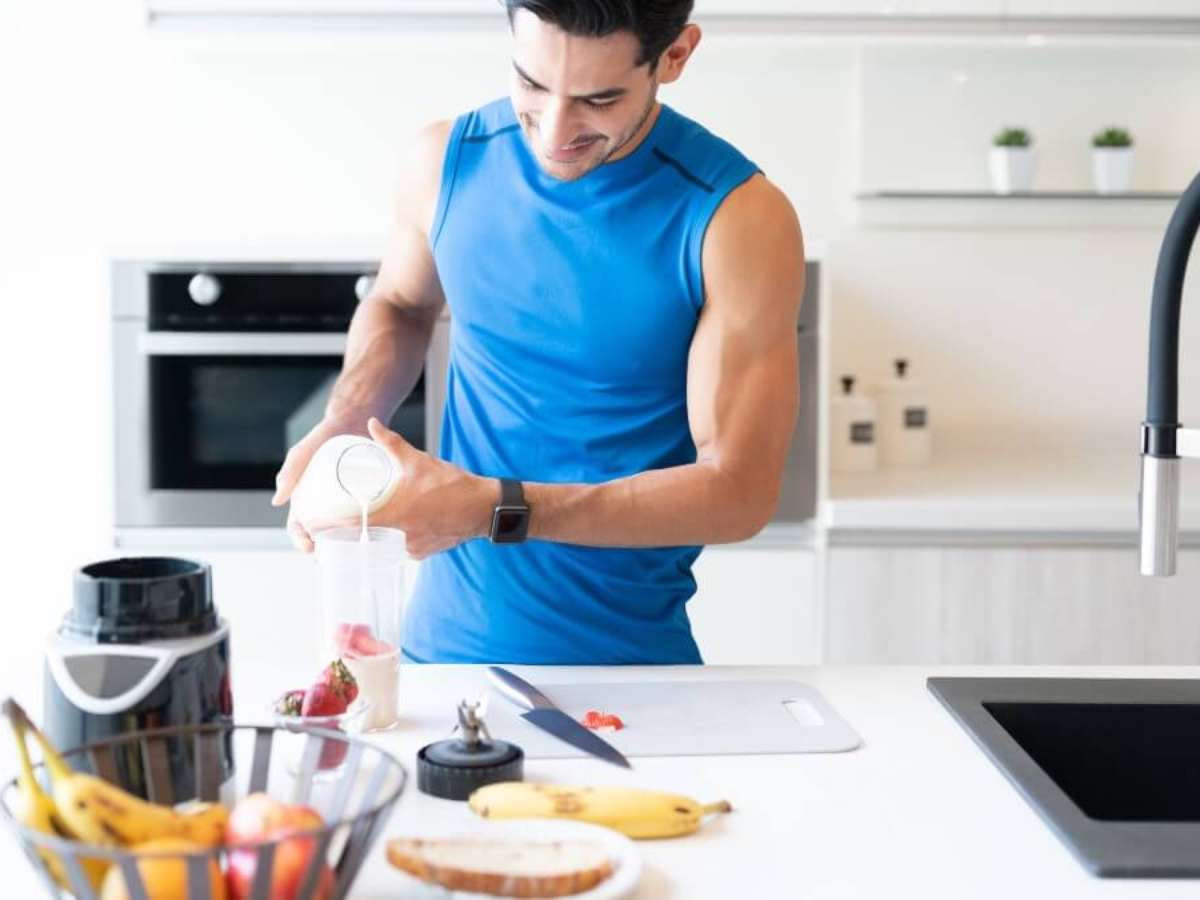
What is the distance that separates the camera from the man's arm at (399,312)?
193 cm

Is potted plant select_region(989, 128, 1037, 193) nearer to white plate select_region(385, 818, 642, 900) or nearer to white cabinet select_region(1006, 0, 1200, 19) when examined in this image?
white cabinet select_region(1006, 0, 1200, 19)

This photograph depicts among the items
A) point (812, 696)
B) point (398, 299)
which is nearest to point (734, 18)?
point (398, 299)

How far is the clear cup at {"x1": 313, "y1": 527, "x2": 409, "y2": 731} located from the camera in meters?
1.37

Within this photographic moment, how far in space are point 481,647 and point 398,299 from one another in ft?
1.75

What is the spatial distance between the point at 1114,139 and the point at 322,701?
8.33 feet

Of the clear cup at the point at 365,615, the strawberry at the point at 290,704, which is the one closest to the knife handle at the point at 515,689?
the clear cup at the point at 365,615

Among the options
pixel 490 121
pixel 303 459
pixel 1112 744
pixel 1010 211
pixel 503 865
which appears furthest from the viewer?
pixel 1010 211

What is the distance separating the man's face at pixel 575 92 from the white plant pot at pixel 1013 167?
1748mm

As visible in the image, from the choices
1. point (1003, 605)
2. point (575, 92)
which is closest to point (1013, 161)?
point (1003, 605)

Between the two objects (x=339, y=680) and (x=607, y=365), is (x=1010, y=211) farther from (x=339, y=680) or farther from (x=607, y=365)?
(x=339, y=680)

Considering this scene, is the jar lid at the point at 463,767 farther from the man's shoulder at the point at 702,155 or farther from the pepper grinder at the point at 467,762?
the man's shoulder at the point at 702,155

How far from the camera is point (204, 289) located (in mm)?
2842

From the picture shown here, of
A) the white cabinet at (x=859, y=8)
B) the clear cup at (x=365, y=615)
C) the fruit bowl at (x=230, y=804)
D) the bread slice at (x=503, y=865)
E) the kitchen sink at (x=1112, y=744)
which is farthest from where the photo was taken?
the white cabinet at (x=859, y=8)

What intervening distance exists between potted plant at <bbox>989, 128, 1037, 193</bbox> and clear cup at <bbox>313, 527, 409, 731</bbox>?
2265 millimetres
